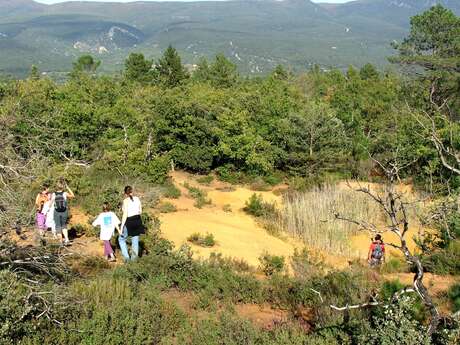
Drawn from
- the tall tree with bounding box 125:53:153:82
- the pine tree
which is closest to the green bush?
the pine tree

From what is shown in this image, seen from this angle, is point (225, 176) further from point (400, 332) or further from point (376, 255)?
point (400, 332)

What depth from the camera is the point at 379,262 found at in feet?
32.5

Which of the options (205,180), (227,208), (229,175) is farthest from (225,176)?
(227,208)

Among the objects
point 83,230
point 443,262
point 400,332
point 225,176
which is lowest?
point 225,176

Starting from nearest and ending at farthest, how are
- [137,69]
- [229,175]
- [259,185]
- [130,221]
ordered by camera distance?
[130,221] < [259,185] < [229,175] < [137,69]

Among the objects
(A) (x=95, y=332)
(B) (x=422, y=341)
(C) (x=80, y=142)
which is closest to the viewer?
(B) (x=422, y=341)

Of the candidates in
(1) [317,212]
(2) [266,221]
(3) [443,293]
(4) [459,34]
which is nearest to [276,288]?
(3) [443,293]

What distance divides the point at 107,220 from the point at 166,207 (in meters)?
5.82

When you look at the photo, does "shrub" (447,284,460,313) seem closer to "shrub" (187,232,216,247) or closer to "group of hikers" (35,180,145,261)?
"group of hikers" (35,180,145,261)

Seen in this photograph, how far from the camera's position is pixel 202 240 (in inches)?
462

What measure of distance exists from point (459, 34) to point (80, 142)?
2255cm

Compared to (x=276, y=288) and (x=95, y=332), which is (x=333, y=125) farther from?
(x=95, y=332)

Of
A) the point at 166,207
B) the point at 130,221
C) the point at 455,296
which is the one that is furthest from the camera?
the point at 166,207

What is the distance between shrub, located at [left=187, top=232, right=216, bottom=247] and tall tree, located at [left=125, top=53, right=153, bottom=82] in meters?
26.8
